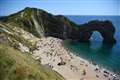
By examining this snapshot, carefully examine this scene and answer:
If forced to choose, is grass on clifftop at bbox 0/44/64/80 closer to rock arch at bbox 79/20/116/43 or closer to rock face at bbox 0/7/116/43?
rock face at bbox 0/7/116/43

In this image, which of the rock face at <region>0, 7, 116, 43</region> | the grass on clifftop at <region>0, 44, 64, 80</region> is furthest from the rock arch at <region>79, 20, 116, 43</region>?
the grass on clifftop at <region>0, 44, 64, 80</region>

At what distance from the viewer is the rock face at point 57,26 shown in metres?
91.1

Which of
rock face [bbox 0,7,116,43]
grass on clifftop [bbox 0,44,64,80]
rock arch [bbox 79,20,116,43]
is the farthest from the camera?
rock arch [bbox 79,20,116,43]

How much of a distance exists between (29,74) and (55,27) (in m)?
77.6

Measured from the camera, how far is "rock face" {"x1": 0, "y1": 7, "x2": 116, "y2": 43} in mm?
91062

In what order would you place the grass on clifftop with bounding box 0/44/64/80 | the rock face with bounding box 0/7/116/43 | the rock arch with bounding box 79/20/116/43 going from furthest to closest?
1. the rock arch with bounding box 79/20/116/43
2. the rock face with bounding box 0/7/116/43
3. the grass on clifftop with bounding box 0/44/64/80

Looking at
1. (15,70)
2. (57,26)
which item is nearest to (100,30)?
(57,26)

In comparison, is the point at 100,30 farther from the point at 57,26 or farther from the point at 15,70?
the point at 15,70

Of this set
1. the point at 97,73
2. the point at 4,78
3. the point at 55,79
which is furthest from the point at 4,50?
the point at 97,73

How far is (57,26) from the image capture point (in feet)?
314

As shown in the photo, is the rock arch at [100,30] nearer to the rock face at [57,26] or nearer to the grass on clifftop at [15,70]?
the rock face at [57,26]

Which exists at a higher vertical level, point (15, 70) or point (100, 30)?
point (15, 70)

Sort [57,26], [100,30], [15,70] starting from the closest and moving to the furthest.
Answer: [15,70] < [100,30] < [57,26]

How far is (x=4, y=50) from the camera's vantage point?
20250 millimetres
